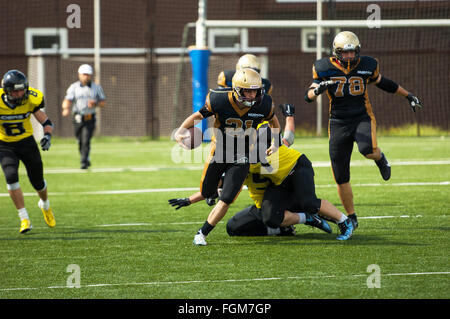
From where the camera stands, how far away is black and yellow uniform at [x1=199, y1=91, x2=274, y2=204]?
6.43 meters

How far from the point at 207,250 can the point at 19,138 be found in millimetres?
2670

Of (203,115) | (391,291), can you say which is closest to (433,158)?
(203,115)

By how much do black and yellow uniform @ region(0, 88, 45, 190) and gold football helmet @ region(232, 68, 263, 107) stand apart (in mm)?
2500

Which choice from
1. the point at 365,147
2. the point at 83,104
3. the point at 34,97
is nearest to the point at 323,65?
the point at 365,147

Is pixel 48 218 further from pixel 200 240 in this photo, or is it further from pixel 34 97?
pixel 200 240

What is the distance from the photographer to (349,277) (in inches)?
200

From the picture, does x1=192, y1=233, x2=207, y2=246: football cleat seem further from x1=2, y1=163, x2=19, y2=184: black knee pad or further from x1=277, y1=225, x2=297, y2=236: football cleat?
x1=2, y1=163, x2=19, y2=184: black knee pad

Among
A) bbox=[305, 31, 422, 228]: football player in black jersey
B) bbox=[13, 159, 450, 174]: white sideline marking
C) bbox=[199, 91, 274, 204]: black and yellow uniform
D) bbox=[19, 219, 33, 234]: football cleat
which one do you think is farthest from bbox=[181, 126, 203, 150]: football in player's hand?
bbox=[13, 159, 450, 174]: white sideline marking

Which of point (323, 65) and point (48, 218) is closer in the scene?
point (323, 65)

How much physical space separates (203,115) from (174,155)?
355 inches

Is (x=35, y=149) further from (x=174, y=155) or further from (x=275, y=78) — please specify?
(x=275, y=78)

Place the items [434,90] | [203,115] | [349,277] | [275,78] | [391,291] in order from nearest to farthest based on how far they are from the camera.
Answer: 1. [391,291]
2. [349,277]
3. [203,115]
4. [434,90]
5. [275,78]

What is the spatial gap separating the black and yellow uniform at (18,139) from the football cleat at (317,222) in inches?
116

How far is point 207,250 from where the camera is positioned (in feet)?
20.3
